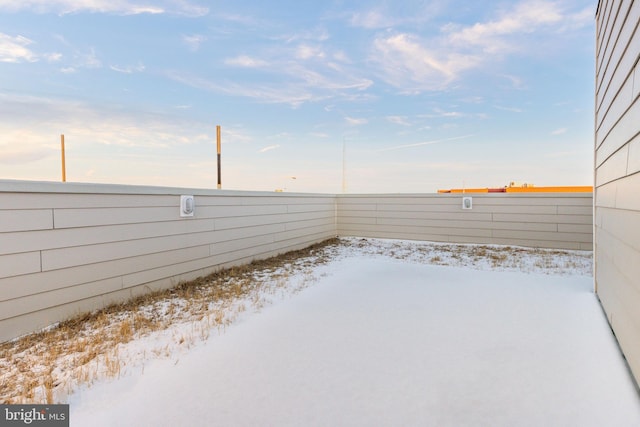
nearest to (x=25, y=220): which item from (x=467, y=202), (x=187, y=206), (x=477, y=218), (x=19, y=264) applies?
(x=19, y=264)

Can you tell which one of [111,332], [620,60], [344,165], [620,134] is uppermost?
[344,165]

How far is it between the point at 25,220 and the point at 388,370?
2.59 metres

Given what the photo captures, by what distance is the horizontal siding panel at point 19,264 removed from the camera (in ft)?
6.45

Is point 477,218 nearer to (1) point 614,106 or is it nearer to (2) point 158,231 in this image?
(1) point 614,106

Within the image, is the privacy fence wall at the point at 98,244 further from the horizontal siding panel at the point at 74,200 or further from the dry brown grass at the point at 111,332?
the dry brown grass at the point at 111,332

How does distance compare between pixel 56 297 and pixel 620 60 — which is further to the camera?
pixel 56 297

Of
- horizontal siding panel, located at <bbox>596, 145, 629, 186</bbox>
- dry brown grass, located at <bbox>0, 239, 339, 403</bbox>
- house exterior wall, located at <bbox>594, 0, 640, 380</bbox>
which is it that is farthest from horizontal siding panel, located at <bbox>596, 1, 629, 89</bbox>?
dry brown grass, located at <bbox>0, 239, 339, 403</bbox>

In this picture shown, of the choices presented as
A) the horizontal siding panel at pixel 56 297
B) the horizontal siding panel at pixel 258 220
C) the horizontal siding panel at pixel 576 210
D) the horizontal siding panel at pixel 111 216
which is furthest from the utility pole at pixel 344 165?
the horizontal siding panel at pixel 56 297

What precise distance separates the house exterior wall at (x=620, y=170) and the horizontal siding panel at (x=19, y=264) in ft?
11.9

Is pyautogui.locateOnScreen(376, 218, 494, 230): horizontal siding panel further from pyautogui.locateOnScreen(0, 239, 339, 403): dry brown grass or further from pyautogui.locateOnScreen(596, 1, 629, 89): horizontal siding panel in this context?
pyautogui.locateOnScreen(0, 239, 339, 403): dry brown grass

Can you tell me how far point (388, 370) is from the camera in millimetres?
1548

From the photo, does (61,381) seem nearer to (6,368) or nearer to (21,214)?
(6,368)

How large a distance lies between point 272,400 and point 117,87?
21.7 feet

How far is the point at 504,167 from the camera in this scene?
741cm
